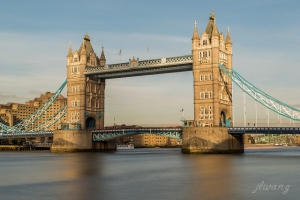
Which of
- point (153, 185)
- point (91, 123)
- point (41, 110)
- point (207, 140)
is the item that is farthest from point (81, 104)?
point (153, 185)

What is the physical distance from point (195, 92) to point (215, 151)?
40.2 feet

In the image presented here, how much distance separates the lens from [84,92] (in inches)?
3834

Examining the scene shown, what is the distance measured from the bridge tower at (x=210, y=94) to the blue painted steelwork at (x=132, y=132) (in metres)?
5.20

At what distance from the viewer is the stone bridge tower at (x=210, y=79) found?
79875 millimetres

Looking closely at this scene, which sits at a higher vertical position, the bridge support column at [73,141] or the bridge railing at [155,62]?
the bridge railing at [155,62]

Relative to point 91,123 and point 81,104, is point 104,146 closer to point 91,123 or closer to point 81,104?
point 91,123

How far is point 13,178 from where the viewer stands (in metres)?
39.4

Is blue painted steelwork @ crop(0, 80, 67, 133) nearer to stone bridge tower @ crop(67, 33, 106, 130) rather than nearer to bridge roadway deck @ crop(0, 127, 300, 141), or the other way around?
bridge roadway deck @ crop(0, 127, 300, 141)

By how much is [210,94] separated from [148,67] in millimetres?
13634

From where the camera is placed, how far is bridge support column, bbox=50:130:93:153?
308ft

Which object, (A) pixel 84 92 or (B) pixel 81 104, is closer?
(A) pixel 84 92
